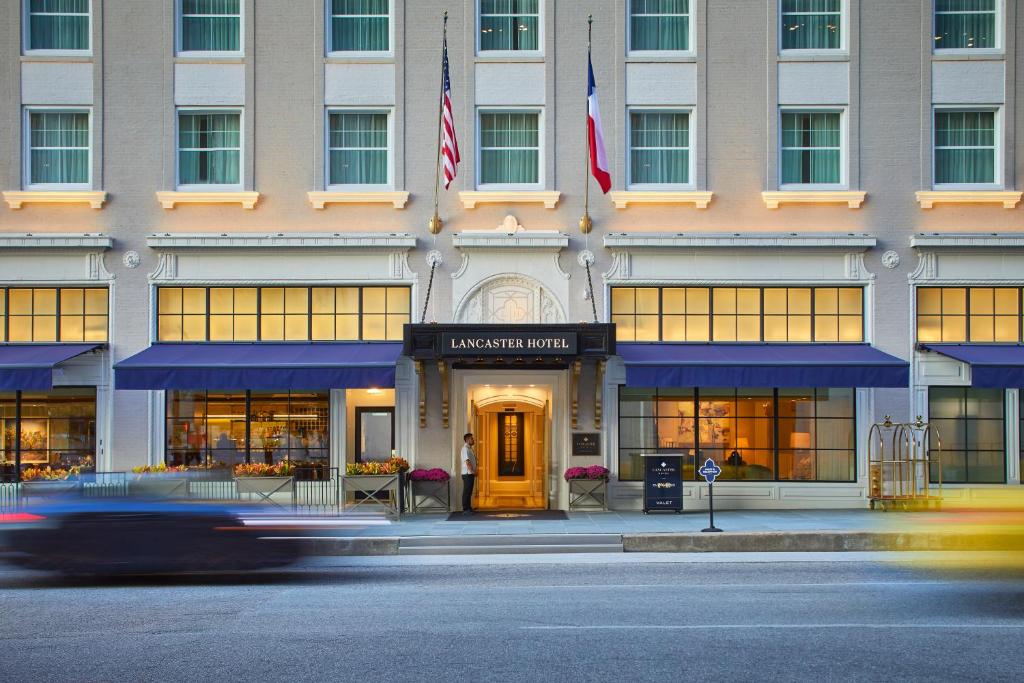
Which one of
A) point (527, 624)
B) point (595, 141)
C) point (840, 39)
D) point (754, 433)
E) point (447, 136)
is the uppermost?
point (840, 39)

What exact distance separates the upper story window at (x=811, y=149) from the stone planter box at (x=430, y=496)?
32.2 feet

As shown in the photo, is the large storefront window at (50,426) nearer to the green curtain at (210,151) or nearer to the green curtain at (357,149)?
the green curtain at (210,151)

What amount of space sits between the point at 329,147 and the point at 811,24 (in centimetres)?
1085

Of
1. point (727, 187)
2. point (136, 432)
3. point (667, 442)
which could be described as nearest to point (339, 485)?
point (136, 432)

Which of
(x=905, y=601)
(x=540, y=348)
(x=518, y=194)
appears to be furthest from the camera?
(x=518, y=194)

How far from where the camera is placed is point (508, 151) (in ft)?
68.7

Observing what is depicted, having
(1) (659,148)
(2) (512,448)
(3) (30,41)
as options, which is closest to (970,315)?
(1) (659,148)

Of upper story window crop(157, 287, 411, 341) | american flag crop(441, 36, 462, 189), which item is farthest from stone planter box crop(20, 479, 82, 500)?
american flag crop(441, 36, 462, 189)

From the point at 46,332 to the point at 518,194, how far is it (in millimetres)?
10585

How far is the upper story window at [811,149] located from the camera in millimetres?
21000

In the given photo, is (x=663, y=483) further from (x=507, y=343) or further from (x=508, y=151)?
(x=508, y=151)

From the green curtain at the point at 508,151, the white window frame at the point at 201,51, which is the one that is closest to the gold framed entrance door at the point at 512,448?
the green curtain at the point at 508,151

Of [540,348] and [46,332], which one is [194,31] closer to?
[46,332]

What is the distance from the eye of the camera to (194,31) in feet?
69.3
